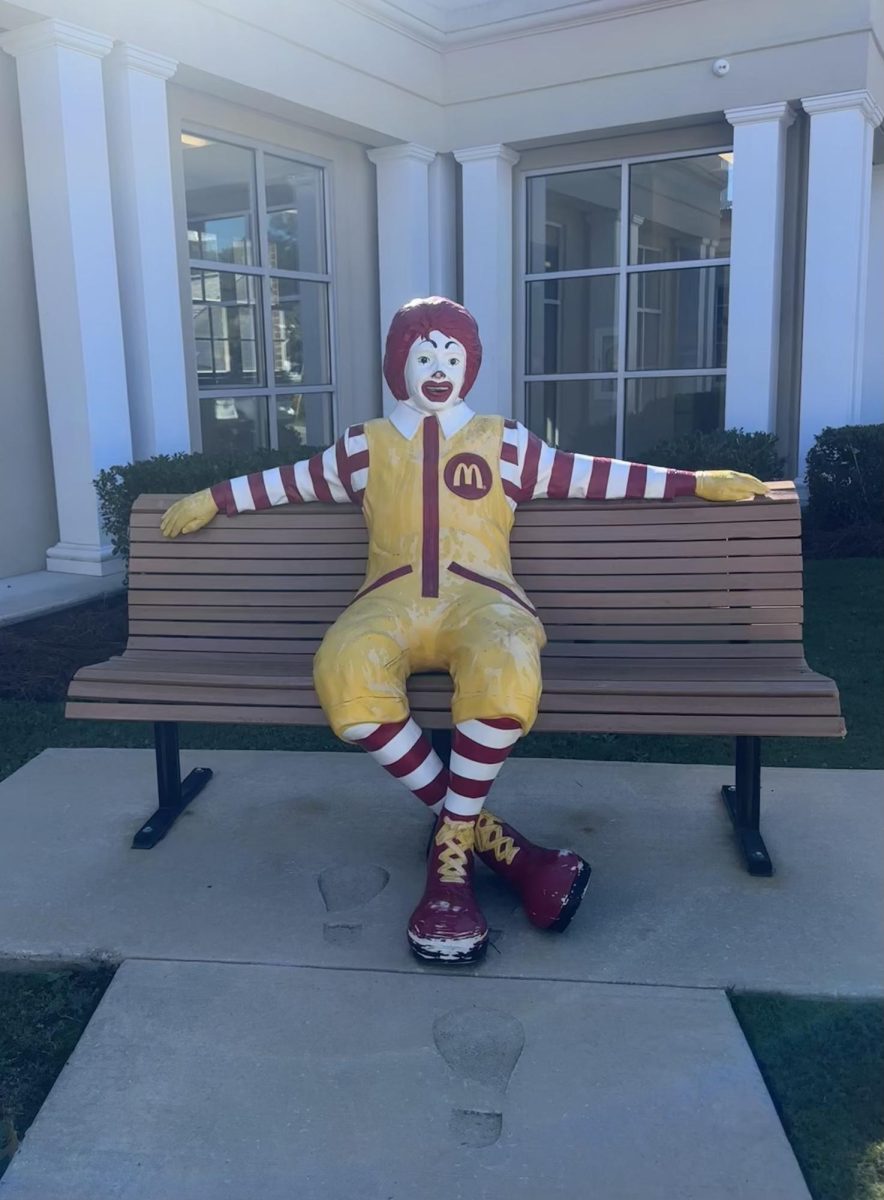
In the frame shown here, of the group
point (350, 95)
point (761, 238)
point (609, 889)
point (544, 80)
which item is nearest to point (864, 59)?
point (761, 238)

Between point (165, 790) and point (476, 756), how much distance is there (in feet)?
4.17

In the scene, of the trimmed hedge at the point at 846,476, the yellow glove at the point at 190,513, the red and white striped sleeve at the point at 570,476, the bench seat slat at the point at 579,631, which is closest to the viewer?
the red and white striped sleeve at the point at 570,476

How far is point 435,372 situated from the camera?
2.97 meters

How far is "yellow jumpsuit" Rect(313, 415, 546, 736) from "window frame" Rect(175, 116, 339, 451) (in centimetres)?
453

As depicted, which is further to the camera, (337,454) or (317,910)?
(337,454)

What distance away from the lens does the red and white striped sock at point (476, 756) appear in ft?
8.39

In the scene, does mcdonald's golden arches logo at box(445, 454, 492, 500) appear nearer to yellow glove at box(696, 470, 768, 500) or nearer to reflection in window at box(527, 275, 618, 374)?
yellow glove at box(696, 470, 768, 500)

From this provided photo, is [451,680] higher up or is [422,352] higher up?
[422,352]

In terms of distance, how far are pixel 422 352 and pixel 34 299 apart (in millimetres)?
4175

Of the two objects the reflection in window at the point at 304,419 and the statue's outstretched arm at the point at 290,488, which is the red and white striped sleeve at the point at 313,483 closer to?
the statue's outstretched arm at the point at 290,488

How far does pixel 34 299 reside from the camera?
6.29 meters

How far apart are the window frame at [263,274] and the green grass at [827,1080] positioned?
583 centimetres

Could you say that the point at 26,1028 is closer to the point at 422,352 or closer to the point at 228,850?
the point at 228,850

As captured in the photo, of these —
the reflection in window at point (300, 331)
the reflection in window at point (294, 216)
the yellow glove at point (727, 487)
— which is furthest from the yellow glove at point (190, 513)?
the reflection in window at point (294, 216)
